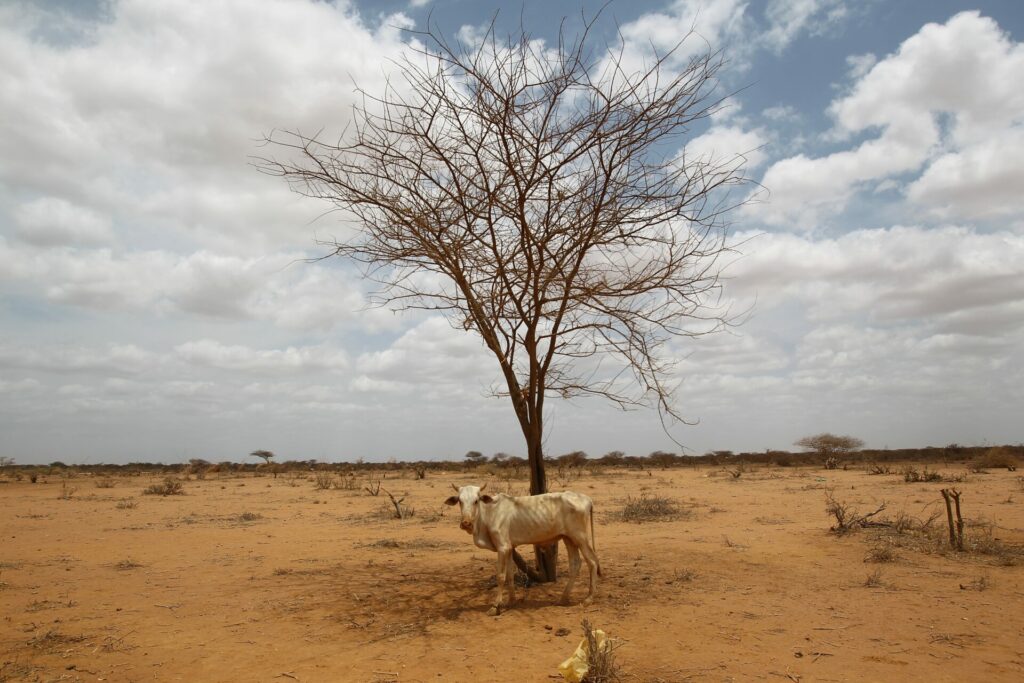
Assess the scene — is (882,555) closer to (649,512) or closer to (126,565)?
(649,512)

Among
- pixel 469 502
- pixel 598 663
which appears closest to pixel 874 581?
pixel 598 663

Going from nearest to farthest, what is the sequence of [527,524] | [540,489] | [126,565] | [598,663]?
[598,663]
[527,524]
[540,489]
[126,565]

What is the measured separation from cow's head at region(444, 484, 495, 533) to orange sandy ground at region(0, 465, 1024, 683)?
106 centimetres

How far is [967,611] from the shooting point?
7.09 meters

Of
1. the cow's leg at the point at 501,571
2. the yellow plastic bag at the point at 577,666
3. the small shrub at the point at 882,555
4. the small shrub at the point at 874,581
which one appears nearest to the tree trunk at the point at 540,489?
the cow's leg at the point at 501,571

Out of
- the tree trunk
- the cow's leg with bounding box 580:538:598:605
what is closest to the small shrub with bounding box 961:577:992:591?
the cow's leg with bounding box 580:538:598:605

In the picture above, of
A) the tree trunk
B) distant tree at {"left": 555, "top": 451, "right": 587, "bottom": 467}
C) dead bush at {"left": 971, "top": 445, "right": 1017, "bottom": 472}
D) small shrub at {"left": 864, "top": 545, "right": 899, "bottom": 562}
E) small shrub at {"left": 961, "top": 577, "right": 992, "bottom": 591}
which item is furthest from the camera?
distant tree at {"left": 555, "top": 451, "right": 587, "bottom": 467}

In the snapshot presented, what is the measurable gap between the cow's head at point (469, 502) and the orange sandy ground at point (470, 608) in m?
1.06

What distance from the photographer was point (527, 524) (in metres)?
7.72

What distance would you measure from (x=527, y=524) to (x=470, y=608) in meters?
1.23

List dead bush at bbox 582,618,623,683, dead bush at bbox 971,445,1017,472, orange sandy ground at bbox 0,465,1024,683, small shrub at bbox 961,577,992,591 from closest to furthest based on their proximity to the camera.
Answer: dead bush at bbox 582,618,623,683, orange sandy ground at bbox 0,465,1024,683, small shrub at bbox 961,577,992,591, dead bush at bbox 971,445,1017,472

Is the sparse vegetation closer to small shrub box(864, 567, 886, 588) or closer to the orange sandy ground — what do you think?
the orange sandy ground

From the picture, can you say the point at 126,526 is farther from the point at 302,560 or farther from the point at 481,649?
the point at 481,649

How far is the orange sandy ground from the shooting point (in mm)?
5824
